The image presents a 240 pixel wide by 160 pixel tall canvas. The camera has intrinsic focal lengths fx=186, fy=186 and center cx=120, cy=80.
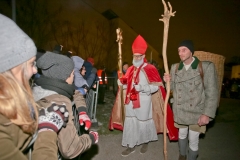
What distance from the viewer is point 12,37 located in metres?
1.12

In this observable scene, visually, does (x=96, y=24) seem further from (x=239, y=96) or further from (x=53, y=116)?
(x=53, y=116)

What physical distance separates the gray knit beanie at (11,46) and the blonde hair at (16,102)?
0.20 feet

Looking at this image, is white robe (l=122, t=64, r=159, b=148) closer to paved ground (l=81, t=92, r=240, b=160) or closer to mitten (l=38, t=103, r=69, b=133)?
paved ground (l=81, t=92, r=240, b=160)

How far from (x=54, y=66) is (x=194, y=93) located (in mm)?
2454

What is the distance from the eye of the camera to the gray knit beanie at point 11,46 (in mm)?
1090

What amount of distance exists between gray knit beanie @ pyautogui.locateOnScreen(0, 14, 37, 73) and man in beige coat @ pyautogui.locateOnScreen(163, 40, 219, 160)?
2.62 meters

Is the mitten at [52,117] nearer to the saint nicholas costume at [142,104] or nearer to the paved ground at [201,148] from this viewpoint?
the saint nicholas costume at [142,104]

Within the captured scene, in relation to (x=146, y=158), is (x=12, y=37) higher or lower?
higher

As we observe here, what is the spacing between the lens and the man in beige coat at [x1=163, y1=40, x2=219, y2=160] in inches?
A: 125

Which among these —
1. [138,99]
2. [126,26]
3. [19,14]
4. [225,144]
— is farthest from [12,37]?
[126,26]

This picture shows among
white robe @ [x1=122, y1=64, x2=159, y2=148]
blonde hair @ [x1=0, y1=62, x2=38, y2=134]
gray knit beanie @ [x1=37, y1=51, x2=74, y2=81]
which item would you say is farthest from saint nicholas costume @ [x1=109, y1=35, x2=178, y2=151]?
blonde hair @ [x1=0, y1=62, x2=38, y2=134]

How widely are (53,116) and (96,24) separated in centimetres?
2063

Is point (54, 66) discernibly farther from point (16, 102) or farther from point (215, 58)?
point (215, 58)

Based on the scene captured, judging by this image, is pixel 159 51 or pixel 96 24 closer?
pixel 159 51
